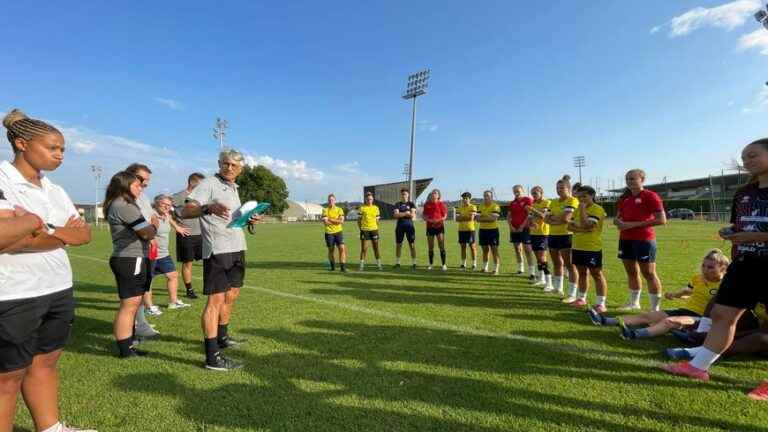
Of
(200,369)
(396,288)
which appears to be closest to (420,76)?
(396,288)

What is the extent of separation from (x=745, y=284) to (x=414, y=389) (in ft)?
9.31

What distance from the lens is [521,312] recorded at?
5.66 metres

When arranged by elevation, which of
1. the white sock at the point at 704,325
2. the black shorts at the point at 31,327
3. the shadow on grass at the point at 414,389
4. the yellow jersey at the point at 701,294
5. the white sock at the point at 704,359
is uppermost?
the black shorts at the point at 31,327

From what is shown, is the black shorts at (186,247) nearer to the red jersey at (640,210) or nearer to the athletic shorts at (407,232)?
the athletic shorts at (407,232)

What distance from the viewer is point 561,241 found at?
6.76 m

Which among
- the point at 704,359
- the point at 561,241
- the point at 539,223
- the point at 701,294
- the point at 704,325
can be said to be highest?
the point at 539,223

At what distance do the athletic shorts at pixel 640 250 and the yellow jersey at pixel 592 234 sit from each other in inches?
15.0

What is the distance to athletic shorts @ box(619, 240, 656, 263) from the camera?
5.44 metres

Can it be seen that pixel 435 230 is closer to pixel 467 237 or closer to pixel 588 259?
pixel 467 237

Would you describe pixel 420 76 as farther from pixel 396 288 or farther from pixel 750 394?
pixel 750 394

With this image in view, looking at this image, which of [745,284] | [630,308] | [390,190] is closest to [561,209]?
[630,308]

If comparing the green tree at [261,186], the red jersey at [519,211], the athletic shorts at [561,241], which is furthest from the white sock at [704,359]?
the green tree at [261,186]

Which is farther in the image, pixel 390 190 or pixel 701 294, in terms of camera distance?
pixel 390 190

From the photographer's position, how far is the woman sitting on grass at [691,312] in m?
4.25
